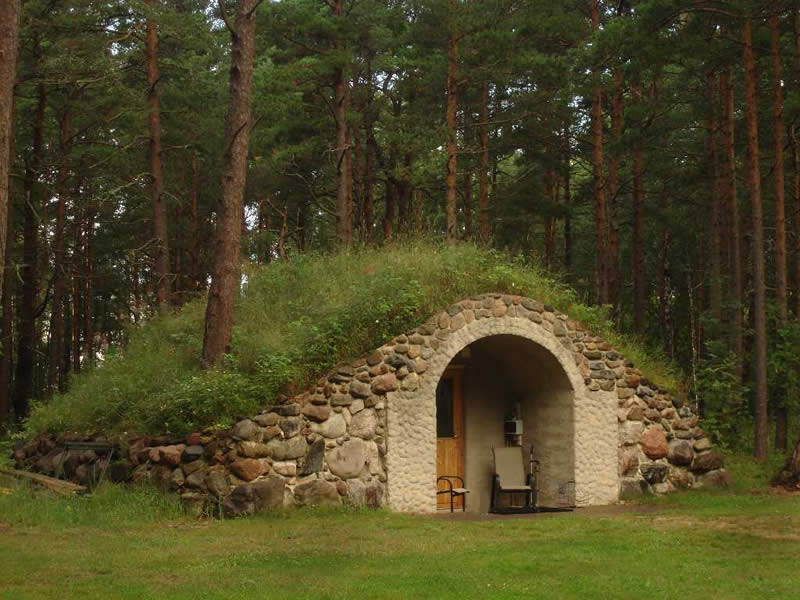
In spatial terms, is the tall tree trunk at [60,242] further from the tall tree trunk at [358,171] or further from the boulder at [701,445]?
the boulder at [701,445]

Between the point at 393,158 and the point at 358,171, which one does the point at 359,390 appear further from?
the point at 358,171

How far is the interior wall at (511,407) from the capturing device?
12.9 metres

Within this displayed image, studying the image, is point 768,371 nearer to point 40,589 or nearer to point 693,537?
point 693,537

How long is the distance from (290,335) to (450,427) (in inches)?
129

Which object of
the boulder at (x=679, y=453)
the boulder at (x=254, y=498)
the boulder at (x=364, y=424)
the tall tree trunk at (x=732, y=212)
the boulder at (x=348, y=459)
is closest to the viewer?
the boulder at (x=254, y=498)

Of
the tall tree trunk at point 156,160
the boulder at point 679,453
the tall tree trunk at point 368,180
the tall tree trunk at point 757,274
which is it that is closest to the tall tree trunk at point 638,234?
the tall tree trunk at point 368,180

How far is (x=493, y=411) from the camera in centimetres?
1399

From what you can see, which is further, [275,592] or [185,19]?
[185,19]

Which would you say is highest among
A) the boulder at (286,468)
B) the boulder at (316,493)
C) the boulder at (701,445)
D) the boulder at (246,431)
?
the boulder at (246,431)

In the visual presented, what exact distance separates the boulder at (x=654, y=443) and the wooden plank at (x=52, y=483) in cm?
752

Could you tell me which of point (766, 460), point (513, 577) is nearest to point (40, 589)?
point (513, 577)

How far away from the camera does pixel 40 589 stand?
21.9 ft

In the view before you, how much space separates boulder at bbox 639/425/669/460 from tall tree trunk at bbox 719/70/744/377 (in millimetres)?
3637

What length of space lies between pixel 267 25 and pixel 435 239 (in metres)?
7.98
